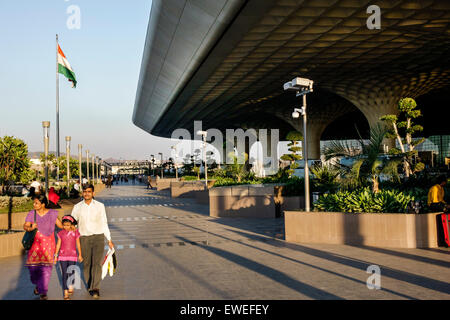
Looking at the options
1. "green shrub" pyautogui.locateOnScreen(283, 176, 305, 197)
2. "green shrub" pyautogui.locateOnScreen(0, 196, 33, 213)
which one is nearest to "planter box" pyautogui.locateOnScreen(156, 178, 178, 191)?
"green shrub" pyautogui.locateOnScreen(0, 196, 33, 213)

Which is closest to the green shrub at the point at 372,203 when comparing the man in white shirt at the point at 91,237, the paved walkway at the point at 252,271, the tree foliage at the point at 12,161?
the paved walkway at the point at 252,271

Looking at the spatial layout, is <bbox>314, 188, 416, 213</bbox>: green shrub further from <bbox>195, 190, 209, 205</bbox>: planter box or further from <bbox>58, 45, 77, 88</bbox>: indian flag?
<bbox>58, 45, 77, 88</bbox>: indian flag

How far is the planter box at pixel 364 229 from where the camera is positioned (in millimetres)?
9891

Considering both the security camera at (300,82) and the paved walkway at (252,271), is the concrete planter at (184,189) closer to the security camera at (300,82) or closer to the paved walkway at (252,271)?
the paved walkway at (252,271)

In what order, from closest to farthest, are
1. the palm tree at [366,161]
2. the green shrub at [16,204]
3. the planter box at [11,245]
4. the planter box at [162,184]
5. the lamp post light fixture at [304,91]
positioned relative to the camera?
the planter box at [11,245], the lamp post light fixture at [304,91], the palm tree at [366,161], the green shrub at [16,204], the planter box at [162,184]

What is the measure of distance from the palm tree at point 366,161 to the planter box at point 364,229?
5.97 ft

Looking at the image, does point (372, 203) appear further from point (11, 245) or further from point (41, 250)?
point (11, 245)

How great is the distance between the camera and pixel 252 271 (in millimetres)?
8031

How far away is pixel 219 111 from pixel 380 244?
1815 inches

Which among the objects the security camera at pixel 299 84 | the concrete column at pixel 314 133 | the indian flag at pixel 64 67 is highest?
the indian flag at pixel 64 67

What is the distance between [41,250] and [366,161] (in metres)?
8.93

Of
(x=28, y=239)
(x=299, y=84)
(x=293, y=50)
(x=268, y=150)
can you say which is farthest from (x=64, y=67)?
(x=268, y=150)
